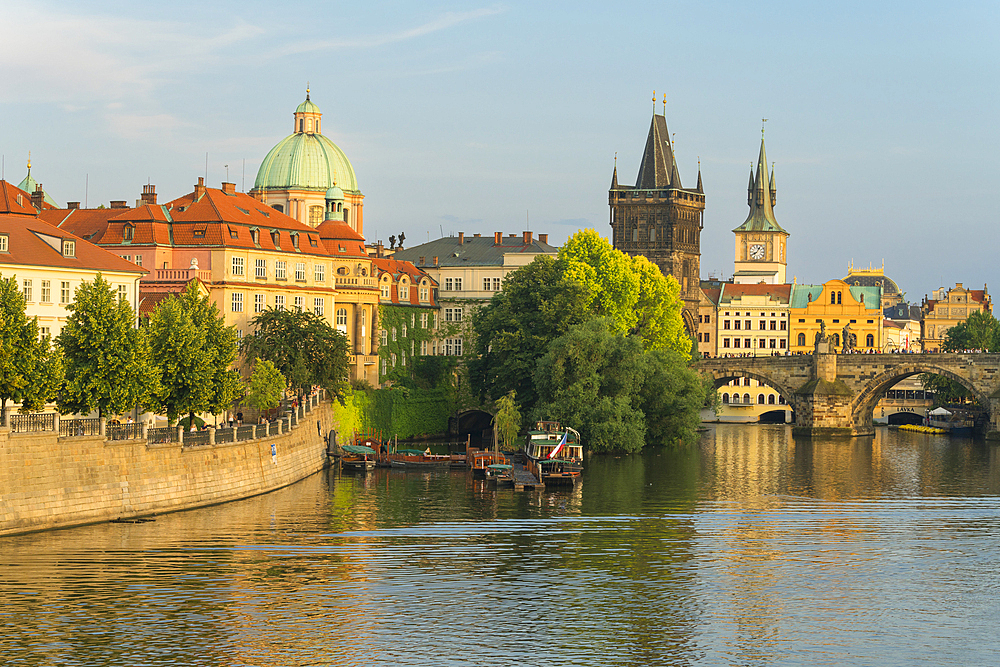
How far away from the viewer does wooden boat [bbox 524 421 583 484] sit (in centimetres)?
7725

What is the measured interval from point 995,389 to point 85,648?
9669cm

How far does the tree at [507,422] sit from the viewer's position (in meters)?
94.1

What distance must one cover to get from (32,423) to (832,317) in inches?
5611

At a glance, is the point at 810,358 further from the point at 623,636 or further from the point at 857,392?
the point at 623,636

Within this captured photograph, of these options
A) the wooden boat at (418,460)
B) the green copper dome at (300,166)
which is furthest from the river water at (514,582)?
the green copper dome at (300,166)

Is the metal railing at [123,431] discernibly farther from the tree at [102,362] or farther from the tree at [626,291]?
the tree at [626,291]

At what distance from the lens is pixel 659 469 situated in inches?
3408

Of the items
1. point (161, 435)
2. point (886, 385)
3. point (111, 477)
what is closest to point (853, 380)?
point (886, 385)

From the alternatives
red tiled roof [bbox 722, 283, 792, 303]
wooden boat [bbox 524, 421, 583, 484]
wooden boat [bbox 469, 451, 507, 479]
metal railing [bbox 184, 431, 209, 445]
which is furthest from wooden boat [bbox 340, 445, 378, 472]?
red tiled roof [bbox 722, 283, 792, 303]

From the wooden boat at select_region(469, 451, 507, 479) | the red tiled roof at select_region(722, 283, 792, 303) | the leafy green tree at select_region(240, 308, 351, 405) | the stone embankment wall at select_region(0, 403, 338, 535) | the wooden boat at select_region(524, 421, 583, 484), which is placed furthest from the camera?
the red tiled roof at select_region(722, 283, 792, 303)

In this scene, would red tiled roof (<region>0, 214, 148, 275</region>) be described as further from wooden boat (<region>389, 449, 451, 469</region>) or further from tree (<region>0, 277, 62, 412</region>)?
wooden boat (<region>389, 449, 451, 469</region>)

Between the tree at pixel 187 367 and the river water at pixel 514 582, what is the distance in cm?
500

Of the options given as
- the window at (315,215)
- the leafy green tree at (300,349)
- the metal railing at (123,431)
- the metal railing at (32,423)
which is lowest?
the metal railing at (123,431)

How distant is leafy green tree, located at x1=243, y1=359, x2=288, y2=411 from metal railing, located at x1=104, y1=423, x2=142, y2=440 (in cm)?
2237
